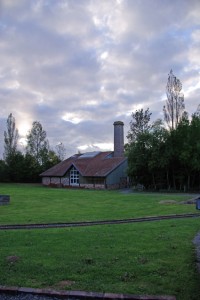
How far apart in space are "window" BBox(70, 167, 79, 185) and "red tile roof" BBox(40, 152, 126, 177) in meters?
0.93

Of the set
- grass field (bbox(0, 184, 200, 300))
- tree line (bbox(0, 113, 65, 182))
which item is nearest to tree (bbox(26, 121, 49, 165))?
tree line (bbox(0, 113, 65, 182))

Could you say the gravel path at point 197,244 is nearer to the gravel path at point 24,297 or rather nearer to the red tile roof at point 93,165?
the gravel path at point 24,297

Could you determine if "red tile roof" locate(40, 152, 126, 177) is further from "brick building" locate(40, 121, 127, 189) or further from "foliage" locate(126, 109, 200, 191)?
"foliage" locate(126, 109, 200, 191)

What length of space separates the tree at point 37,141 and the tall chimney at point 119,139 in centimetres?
2132

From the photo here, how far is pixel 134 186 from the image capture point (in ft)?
170

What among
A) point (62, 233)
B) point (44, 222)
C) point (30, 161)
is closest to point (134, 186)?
point (30, 161)

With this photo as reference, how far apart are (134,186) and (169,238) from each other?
136 feet

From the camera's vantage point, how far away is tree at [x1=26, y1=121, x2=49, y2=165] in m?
75.4

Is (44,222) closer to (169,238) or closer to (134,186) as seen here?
(169,238)

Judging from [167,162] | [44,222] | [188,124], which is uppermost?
[188,124]

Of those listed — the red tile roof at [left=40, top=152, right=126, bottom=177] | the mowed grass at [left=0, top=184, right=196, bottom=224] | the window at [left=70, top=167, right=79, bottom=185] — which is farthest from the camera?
the window at [left=70, top=167, right=79, bottom=185]

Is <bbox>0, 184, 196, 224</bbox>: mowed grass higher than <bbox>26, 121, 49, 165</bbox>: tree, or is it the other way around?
<bbox>26, 121, 49, 165</bbox>: tree

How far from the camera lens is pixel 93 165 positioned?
56594 mm

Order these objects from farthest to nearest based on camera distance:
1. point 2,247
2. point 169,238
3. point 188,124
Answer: point 188,124, point 169,238, point 2,247
